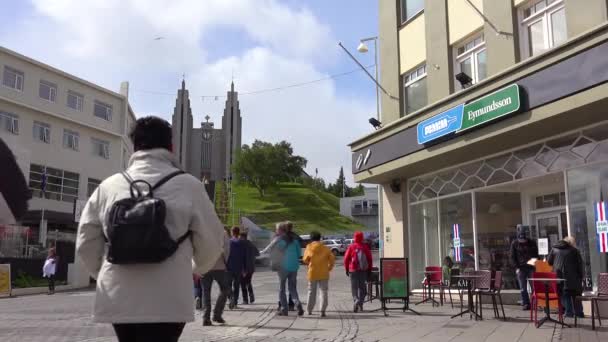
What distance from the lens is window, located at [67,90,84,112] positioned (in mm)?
47781

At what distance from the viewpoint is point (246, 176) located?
9088 cm

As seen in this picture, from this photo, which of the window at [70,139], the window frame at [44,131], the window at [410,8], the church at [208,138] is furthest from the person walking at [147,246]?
the church at [208,138]

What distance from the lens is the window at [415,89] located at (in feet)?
57.4

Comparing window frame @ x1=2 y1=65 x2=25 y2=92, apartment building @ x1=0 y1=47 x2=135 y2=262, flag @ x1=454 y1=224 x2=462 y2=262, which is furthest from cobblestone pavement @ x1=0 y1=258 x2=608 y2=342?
window frame @ x1=2 y1=65 x2=25 y2=92

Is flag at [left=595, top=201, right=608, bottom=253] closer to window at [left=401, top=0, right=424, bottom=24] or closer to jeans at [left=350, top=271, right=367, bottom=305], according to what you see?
jeans at [left=350, top=271, right=367, bottom=305]

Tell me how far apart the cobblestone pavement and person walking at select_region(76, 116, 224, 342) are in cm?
613

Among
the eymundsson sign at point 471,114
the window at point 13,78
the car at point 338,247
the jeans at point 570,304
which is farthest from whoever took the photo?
the car at point 338,247

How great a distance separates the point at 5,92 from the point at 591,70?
4106 cm

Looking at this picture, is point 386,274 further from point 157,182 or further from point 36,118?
point 36,118

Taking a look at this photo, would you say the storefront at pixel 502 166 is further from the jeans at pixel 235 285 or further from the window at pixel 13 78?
the window at pixel 13 78

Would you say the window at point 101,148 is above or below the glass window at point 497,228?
above

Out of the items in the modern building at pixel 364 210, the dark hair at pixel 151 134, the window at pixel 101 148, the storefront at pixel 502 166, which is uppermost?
the window at pixel 101 148

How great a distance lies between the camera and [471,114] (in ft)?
44.8

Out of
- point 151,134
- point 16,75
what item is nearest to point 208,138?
point 16,75
